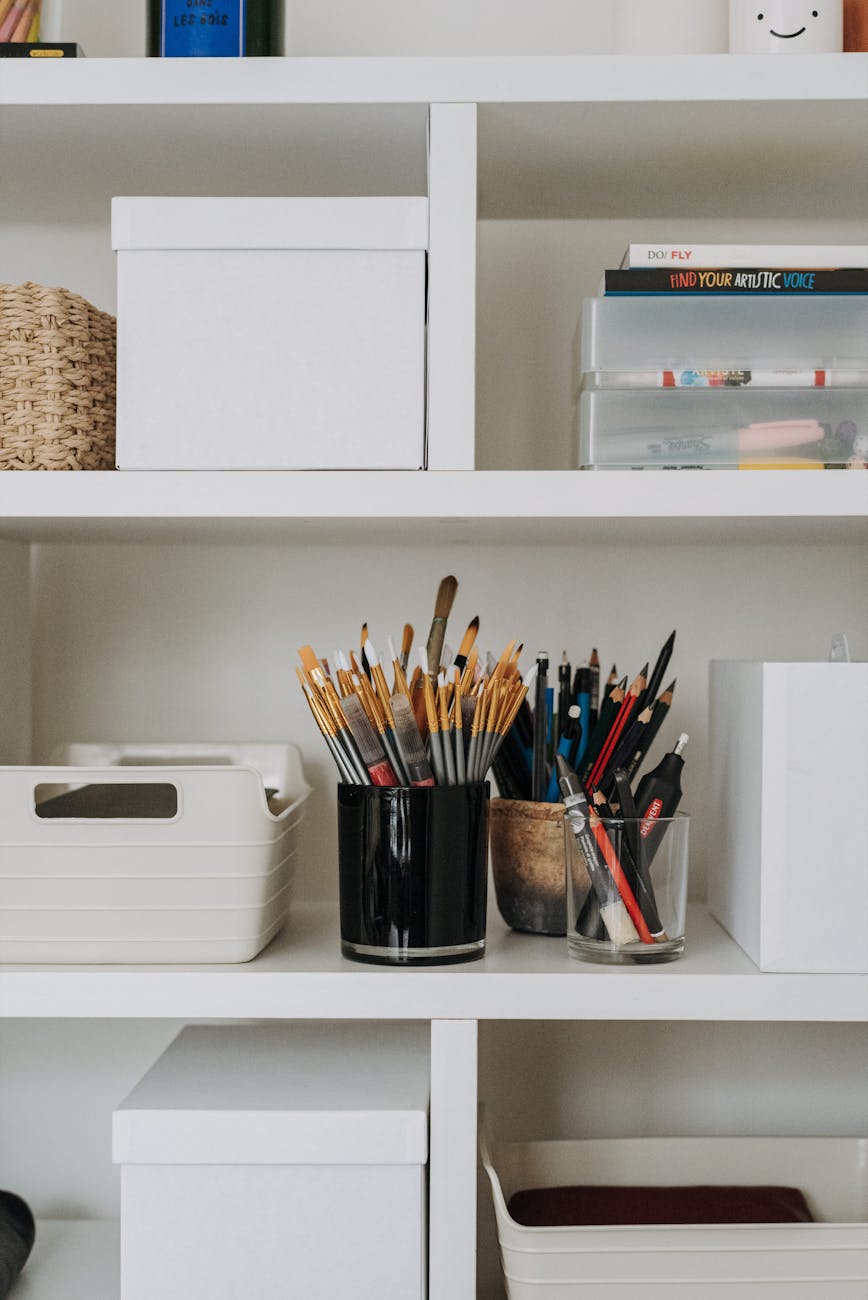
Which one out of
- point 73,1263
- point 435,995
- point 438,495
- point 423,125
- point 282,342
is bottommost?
point 73,1263

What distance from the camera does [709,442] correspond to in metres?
0.85

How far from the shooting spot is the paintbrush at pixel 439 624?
0.91 m

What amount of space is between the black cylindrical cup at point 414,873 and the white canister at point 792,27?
555mm

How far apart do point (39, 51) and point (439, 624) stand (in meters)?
0.49

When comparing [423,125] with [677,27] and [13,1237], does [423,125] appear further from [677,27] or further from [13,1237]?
[13,1237]

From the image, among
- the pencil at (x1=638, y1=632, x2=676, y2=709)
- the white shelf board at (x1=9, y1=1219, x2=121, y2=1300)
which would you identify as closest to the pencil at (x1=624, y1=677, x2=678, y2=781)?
the pencil at (x1=638, y1=632, x2=676, y2=709)

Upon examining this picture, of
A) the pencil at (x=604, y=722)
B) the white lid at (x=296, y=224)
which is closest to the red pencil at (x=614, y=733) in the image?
the pencil at (x=604, y=722)

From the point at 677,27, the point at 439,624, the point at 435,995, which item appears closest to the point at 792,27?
the point at 677,27

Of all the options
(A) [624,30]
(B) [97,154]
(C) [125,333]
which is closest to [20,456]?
(C) [125,333]

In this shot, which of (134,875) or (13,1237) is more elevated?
(134,875)

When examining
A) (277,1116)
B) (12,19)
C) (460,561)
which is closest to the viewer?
(277,1116)

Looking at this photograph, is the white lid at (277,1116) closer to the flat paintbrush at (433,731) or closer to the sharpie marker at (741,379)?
the flat paintbrush at (433,731)

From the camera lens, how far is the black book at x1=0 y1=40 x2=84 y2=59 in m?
0.85

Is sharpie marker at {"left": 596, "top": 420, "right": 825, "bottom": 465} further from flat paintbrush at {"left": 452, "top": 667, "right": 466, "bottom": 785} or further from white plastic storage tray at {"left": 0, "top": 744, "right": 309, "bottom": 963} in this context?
white plastic storage tray at {"left": 0, "top": 744, "right": 309, "bottom": 963}
